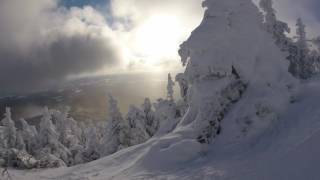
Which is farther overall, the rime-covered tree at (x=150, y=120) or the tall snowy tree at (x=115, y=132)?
the rime-covered tree at (x=150, y=120)

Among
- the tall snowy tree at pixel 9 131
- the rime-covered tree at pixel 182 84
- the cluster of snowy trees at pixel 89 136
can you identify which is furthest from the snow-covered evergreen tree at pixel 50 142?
the rime-covered tree at pixel 182 84

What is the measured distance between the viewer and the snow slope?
1869cm

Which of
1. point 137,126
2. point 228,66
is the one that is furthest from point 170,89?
point 228,66

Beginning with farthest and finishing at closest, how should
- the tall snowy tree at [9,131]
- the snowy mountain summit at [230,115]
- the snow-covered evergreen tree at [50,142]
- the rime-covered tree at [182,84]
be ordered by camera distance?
1. the tall snowy tree at [9,131]
2. the snow-covered evergreen tree at [50,142]
3. the rime-covered tree at [182,84]
4. the snowy mountain summit at [230,115]

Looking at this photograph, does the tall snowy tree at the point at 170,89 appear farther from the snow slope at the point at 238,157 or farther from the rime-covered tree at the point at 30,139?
the snow slope at the point at 238,157

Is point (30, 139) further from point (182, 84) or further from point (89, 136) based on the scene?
point (182, 84)

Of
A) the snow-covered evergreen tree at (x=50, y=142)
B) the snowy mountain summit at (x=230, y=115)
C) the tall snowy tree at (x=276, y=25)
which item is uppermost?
the tall snowy tree at (x=276, y=25)

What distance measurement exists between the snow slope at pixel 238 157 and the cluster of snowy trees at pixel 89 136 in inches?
339

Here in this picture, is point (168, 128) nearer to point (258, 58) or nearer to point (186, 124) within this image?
point (186, 124)

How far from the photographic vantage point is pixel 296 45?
125 ft

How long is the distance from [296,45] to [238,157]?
20795 mm

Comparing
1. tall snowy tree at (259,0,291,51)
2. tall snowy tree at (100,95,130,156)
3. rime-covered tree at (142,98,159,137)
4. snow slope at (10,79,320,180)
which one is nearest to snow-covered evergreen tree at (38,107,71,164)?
tall snowy tree at (100,95,130,156)

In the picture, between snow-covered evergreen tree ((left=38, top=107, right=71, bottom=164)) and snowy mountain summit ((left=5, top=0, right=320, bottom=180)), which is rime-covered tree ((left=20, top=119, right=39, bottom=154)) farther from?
snowy mountain summit ((left=5, top=0, right=320, bottom=180))

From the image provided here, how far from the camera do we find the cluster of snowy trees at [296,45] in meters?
36.0
